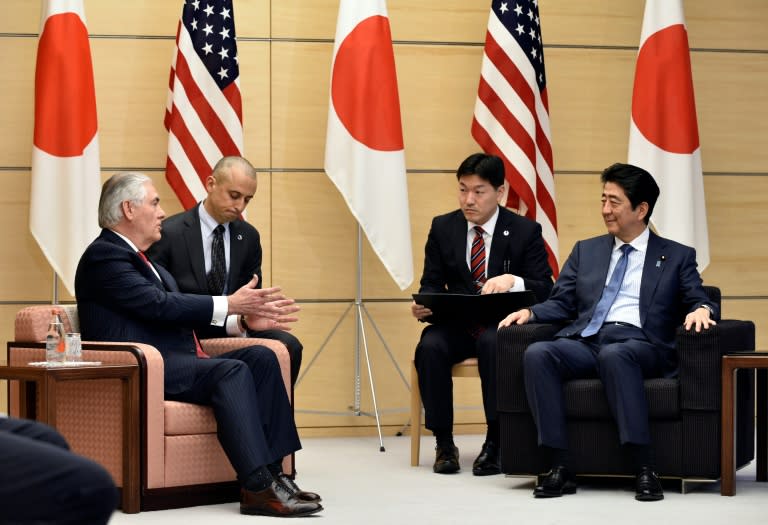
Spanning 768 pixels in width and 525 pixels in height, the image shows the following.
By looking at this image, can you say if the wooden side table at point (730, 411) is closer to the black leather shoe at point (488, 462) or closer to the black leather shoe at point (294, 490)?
the black leather shoe at point (488, 462)

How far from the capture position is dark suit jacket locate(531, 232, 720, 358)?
4.70 meters

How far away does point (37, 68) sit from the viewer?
5.90 metres

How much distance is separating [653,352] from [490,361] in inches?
31.3

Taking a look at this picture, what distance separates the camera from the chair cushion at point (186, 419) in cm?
416

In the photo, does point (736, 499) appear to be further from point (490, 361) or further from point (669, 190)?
point (669, 190)

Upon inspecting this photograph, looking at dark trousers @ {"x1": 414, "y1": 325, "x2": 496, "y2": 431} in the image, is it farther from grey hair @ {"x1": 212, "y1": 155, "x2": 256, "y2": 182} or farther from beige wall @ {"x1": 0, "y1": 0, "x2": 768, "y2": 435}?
beige wall @ {"x1": 0, "y1": 0, "x2": 768, "y2": 435}

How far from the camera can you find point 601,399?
453 centimetres

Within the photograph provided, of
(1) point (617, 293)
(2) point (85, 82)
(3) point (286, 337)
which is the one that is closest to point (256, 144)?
(2) point (85, 82)

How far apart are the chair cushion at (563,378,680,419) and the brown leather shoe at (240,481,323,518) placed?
3.69 feet

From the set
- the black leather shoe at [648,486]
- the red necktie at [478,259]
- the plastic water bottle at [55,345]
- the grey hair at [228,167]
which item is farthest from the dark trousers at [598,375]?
the plastic water bottle at [55,345]

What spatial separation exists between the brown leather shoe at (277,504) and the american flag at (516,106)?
256 cm

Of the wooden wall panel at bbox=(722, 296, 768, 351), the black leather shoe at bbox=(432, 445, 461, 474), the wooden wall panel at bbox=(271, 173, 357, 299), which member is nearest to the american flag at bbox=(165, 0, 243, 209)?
the wooden wall panel at bbox=(271, 173, 357, 299)

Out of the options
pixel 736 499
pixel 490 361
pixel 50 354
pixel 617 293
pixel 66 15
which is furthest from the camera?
pixel 66 15

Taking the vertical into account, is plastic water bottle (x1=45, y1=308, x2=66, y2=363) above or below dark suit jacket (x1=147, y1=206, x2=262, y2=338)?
below
